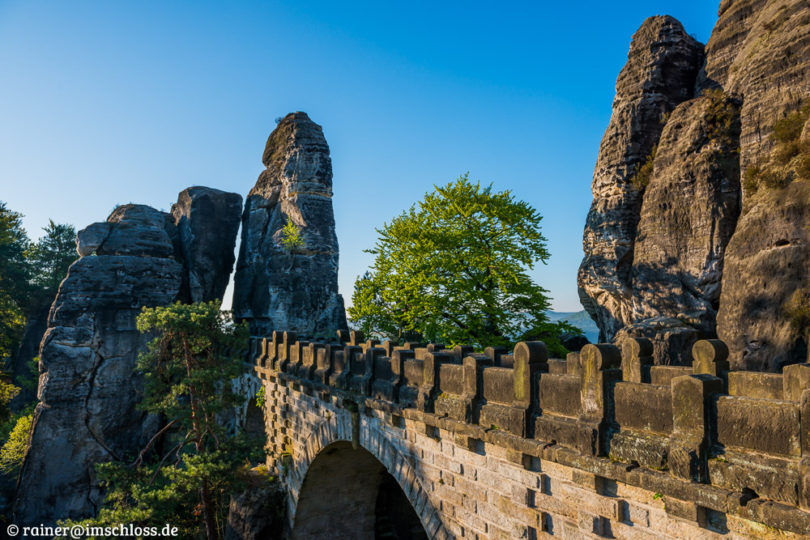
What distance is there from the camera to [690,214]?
16969mm

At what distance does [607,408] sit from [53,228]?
4392cm

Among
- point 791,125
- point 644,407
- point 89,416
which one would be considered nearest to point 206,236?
point 89,416

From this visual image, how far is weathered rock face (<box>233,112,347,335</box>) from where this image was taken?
28531mm

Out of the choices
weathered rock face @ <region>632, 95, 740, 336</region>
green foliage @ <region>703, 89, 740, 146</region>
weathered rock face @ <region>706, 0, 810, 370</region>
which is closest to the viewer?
weathered rock face @ <region>706, 0, 810, 370</region>

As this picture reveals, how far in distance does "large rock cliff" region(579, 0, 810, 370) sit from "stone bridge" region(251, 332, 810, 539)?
851cm

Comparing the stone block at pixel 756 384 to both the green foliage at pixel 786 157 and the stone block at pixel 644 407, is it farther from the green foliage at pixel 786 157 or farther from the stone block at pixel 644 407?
the green foliage at pixel 786 157

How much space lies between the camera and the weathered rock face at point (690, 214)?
16.3m

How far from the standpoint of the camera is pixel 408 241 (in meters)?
20.5

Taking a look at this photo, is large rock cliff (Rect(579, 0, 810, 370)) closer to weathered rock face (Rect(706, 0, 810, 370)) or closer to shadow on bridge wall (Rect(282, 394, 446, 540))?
weathered rock face (Rect(706, 0, 810, 370))

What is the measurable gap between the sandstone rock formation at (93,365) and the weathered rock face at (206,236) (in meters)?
2.79

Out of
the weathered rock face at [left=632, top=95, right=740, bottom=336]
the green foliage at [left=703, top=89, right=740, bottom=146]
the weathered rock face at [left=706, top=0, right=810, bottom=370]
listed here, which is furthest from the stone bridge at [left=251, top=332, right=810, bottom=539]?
the green foliage at [left=703, top=89, right=740, bottom=146]

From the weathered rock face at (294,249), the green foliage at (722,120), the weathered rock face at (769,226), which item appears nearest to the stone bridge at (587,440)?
the weathered rock face at (769,226)

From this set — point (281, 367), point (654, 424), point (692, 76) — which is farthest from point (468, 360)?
point (692, 76)

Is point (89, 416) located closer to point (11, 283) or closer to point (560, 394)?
point (11, 283)
